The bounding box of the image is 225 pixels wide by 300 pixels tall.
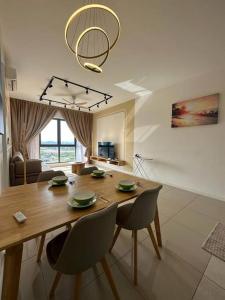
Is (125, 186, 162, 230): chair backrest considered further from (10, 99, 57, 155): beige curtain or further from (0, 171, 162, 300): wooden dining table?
(10, 99, 57, 155): beige curtain

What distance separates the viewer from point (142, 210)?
123 centimetres

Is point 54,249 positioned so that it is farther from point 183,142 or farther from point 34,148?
point 34,148

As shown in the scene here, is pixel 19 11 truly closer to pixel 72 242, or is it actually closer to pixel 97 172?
pixel 97 172

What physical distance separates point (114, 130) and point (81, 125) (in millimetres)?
1748

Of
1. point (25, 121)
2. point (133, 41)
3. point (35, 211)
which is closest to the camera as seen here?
point (35, 211)

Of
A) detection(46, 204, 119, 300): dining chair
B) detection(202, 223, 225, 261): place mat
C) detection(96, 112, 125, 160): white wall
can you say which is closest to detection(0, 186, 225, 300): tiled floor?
detection(202, 223, 225, 261): place mat

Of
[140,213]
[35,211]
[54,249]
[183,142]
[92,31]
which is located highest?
[92,31]

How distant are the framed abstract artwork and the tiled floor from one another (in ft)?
7.34

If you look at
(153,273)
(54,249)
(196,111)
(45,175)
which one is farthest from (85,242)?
(196,111)

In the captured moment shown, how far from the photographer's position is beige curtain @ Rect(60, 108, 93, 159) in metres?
6.07

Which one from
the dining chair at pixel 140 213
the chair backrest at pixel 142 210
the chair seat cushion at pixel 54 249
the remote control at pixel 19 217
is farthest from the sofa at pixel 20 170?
the chair backrest at pixel 142 210

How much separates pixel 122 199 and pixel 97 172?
2.57 ft

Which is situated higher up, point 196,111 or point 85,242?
point 196,111

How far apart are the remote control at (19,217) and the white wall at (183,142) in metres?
3.47
